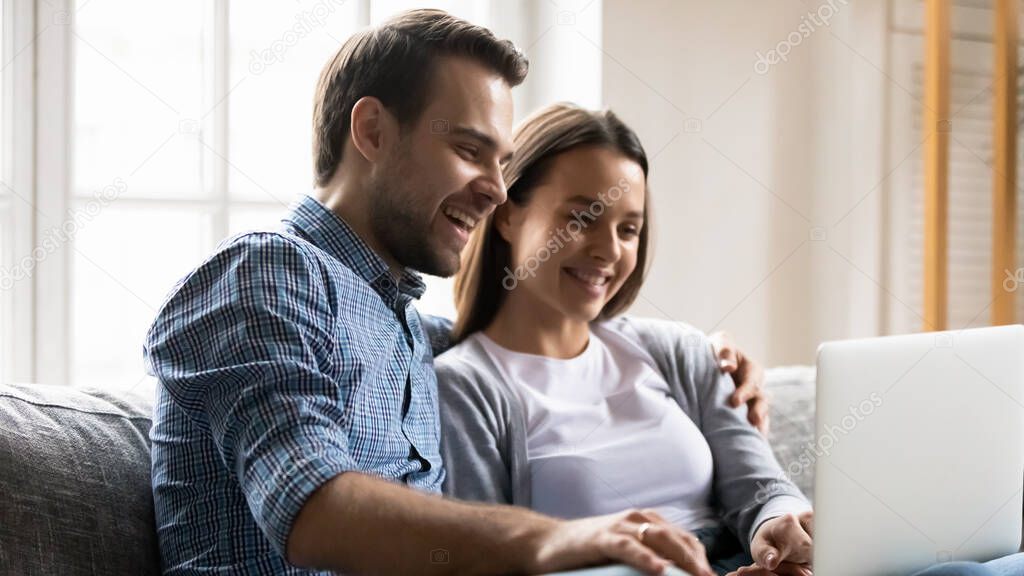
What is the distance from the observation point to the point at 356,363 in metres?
1.15

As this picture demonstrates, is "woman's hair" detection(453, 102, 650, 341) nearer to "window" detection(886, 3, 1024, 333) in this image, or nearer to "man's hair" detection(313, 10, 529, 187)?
"man's hair" detection(313, 10, 529, 187)

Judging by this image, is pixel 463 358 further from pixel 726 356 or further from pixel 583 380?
pixel 726 356

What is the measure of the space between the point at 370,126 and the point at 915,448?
0.79 m

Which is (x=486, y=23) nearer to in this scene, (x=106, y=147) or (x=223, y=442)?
(x=106, y=147)

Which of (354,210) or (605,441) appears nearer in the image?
(354,210)

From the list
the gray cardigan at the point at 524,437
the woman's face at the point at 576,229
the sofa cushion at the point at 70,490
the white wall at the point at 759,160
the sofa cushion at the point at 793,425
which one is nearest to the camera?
the sofa cushion at the point at 70,490

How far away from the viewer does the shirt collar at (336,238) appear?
4.15 feet

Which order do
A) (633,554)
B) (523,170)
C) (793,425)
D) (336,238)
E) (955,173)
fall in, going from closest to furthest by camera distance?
1. (633,554)
2. (336,238)
3. (523,170)
4. (793,425)
5. (955,173)

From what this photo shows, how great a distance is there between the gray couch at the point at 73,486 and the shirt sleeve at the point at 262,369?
18cm

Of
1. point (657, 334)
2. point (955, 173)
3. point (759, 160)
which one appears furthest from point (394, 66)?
point (955, 173)

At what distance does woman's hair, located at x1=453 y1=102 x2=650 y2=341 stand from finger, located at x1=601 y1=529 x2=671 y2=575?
31.5 inches

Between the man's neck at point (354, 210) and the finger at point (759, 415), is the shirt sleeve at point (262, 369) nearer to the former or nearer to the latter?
the man's neck at point (354, 210)

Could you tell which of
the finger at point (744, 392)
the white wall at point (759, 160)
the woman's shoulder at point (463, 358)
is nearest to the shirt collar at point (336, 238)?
the woman's shoulder at point (463, 358)

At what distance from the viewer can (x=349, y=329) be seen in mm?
1165
